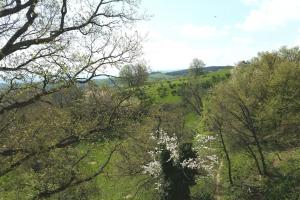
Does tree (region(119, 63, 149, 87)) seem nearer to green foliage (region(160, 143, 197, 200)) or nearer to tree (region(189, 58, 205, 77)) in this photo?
green foliage (region(160, 143, 197, 200))

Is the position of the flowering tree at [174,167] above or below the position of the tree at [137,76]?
below

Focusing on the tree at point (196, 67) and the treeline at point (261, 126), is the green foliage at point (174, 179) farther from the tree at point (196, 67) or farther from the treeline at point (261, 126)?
the tree at point (196, 67)

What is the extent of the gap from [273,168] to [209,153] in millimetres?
7240

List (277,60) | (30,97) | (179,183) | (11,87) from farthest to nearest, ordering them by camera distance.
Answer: (277,60) < (179,183) < (30,97) < (11,87)

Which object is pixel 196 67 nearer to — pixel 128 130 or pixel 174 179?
pixel 174 179

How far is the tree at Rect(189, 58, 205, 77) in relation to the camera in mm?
143962

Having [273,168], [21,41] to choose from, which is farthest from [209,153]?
→ [21,41]

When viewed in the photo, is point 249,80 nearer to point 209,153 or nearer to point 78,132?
point 209,153

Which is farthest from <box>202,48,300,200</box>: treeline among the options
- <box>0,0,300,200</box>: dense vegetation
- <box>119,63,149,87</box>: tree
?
<box>119,63,149,87</box>: tree

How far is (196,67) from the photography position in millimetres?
145500

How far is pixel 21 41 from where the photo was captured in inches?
567

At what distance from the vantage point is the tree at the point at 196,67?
143962 millimetres

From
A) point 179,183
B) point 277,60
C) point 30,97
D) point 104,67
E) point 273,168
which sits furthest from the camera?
point 277,60

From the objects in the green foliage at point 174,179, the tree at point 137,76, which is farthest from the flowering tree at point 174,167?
the tree at point 137,76
